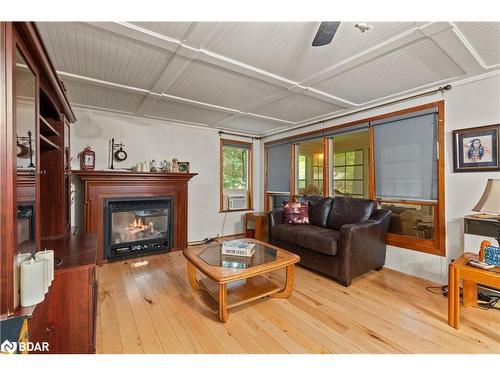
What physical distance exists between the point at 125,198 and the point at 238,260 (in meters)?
2.20

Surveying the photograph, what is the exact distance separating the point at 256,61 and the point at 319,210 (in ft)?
7.66

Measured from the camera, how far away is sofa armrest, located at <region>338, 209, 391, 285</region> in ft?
7.89

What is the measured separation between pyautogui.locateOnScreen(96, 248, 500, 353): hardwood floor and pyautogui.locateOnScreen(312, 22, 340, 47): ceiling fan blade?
1.98 m

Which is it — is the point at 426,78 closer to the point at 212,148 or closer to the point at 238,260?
the point at 238,260

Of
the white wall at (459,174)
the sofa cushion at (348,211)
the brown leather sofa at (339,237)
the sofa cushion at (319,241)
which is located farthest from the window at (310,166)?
the white wall at (459,174)

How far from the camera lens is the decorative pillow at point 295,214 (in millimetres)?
3436

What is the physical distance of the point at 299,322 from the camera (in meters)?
1.81

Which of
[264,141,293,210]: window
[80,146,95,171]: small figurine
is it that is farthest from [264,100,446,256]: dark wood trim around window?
[80,146,95,171]: small figurine

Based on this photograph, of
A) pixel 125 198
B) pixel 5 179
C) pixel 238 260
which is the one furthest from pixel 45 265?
pixel 125 198

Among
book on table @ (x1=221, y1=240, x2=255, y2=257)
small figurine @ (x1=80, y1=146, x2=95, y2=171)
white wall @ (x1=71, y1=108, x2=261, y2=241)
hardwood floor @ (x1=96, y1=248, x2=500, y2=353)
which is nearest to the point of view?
hardwood floor @ (x1=96, y1=248, x2=500, y2=353)

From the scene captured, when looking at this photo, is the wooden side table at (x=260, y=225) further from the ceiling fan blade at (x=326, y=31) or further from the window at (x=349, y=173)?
the ceiling fan blade at (x=326, y=31)

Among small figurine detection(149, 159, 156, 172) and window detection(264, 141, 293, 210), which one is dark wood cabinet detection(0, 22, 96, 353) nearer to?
small figurine detection(149, 159, 156, 172)

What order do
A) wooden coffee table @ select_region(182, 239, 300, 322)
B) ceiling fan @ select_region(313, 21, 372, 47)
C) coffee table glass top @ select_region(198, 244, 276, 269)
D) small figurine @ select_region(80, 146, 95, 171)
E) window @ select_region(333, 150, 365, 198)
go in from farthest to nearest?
window @ select_region(333, 150, 365, 198) < small figurine @ select_region(80, 146, 95, 171) < coffee table glass top @ select_region(198, 244, 276, 269) < wooden coffee table @ select_region(182, 239, 300, 322) < ceiling fan @ select_region(313, 21, 372, 47)

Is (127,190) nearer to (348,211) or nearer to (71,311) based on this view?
(71,311)
